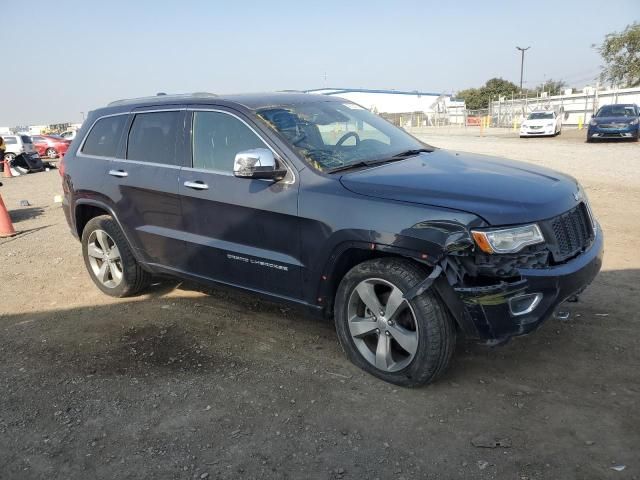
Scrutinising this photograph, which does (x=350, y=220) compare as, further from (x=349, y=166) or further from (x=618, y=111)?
(x=618, y=111)

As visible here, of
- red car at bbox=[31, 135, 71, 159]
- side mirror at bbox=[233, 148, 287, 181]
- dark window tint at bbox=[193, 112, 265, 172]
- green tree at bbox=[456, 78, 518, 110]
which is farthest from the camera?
green tree at bbox=[456, 78, 518, 110]

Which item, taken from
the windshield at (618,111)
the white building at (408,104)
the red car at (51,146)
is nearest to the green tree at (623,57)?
the white building at (408,104)

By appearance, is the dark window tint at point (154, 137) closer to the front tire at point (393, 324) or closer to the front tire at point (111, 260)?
the front tire at point (111, 260)

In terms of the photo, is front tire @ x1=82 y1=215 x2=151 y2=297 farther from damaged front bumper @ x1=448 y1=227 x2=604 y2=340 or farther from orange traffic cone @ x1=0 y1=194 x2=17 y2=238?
orange traffic cone @ x1=0 y1=194 x2=17 y2=238

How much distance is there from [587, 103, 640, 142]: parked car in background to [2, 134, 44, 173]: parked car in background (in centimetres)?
2201

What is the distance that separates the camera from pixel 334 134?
4.00 m

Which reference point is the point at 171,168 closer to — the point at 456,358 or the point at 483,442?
the point at 456,358

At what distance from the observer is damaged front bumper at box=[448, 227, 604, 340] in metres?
2.89

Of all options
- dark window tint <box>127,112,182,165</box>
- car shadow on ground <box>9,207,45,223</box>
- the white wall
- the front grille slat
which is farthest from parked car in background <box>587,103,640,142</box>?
dark window tint <box>127,112,182,165</box>

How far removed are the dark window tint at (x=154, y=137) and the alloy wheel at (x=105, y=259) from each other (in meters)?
→ 0.93

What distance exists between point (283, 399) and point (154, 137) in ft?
8.12

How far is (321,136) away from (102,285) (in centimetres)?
283

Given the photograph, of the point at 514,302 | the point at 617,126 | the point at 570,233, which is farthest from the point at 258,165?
the point at 617,126

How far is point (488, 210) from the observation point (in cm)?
293
